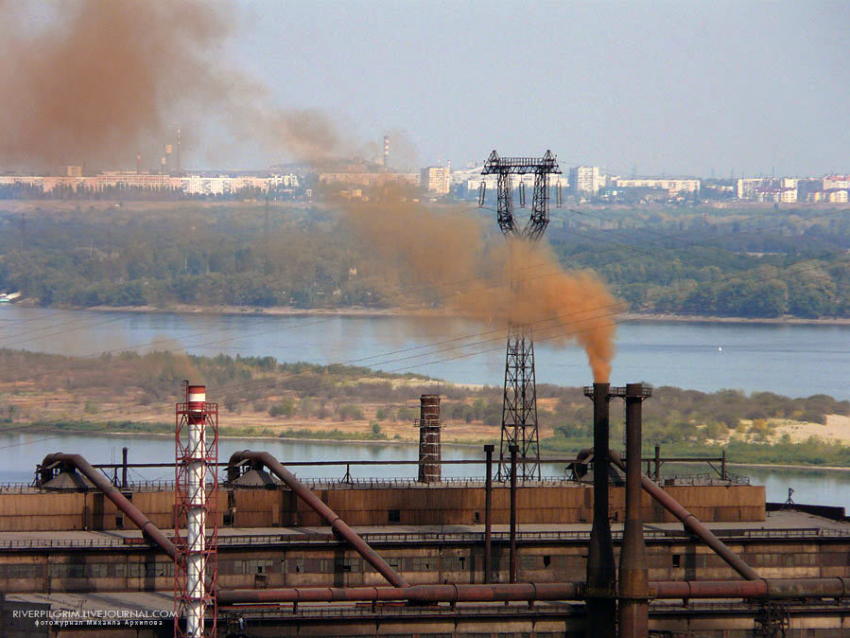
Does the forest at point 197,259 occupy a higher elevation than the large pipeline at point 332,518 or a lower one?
higher

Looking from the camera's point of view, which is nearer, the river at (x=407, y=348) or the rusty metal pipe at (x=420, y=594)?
the rusty metal pipe at (x=420, y=594)

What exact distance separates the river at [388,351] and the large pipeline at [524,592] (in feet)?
169

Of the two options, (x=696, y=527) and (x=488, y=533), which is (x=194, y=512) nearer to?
(x=488, y=533)

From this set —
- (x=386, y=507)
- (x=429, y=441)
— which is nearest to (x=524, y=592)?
(x=386, y=507)

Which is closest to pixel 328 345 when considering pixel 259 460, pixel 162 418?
pixel 162 418

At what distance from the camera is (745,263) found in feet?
A: 606

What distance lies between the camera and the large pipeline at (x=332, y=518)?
40188mm

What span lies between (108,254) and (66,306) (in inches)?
272

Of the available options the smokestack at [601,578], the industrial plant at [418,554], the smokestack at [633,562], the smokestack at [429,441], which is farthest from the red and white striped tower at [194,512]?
the smokestack at [429,441]

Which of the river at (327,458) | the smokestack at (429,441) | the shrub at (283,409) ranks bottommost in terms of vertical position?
the river at (327,458)

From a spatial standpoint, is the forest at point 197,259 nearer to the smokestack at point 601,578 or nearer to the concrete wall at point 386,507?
the concrete wall at point 386,507

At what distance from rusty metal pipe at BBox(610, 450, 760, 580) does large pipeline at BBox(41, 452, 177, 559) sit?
12.3 m

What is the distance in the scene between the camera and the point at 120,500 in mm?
41594

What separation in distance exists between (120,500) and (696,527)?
1544 cm
